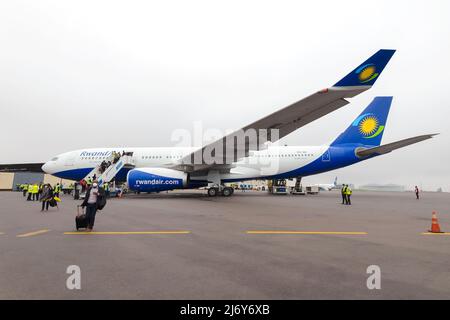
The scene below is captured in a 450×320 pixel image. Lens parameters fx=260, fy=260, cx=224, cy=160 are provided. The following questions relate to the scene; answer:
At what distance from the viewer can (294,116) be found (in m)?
10.4

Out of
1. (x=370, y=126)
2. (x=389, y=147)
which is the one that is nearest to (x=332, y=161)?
(x=389, y=147)

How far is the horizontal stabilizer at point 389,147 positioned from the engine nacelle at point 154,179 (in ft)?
44.2

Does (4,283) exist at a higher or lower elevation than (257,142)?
lower

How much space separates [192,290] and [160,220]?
18.4 feet

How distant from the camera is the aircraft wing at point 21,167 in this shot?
43.2 metres

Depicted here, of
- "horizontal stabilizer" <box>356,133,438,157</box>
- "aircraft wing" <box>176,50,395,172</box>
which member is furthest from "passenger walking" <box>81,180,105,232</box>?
"horizontal stabilizer" <box>356,133,438,157</box>

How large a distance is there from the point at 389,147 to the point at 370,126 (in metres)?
2.81

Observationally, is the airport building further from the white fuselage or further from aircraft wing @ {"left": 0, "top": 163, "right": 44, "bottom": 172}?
the white fuselage

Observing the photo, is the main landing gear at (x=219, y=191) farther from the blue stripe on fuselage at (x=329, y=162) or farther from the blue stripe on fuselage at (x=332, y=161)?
the blue stripe on fuselage at (x=332, y=161)

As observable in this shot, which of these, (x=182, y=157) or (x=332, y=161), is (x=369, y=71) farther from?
(x=182, y=157)

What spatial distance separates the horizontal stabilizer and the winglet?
10.4 metres
